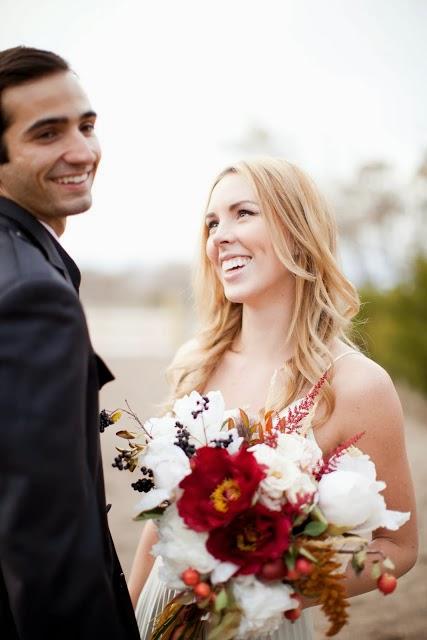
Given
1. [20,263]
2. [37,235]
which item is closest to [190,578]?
[20,263]

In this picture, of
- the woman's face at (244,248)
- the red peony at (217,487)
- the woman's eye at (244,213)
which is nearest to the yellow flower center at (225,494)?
the red peony at (217,487)

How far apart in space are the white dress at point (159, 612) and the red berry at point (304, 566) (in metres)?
0.76

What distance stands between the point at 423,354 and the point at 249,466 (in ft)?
34.0

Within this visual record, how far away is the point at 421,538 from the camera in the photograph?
5984mm

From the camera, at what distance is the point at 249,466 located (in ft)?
Answer: 5.36

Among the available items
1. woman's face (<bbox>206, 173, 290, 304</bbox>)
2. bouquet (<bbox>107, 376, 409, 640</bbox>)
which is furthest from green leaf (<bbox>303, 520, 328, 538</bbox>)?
woman's face (<bbox>206, 173, 290, 304</bbox>)

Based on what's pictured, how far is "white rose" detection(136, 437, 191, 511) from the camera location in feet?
5.54

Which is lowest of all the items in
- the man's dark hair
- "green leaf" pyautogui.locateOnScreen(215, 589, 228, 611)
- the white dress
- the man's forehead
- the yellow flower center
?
the white dress

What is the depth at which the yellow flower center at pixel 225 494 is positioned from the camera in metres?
1.59

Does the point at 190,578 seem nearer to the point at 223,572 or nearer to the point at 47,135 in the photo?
the point at 223,572

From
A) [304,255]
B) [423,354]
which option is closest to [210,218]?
[304,255]

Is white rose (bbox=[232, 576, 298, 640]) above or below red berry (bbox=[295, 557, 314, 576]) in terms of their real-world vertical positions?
below

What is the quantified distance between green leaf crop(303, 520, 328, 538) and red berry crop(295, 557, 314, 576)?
0.26 feet

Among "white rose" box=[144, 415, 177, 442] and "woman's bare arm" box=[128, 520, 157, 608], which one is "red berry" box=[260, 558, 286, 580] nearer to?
"white rose" box=[144, 415, 177, 442]
